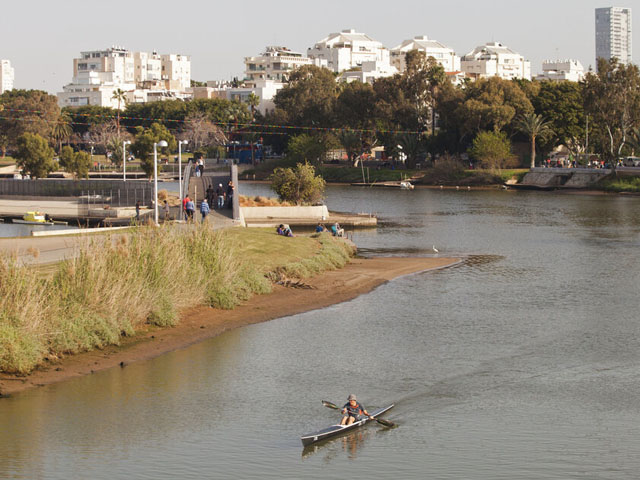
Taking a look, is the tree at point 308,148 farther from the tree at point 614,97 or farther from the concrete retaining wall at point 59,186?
the concrete retaining wall at point 59,186

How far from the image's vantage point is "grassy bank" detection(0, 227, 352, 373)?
90.1 ft

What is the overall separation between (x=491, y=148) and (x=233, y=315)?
321ft

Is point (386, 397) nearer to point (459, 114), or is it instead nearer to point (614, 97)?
point (614, 97)

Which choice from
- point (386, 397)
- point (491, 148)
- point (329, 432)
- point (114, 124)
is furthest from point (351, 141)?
point (329, 432)

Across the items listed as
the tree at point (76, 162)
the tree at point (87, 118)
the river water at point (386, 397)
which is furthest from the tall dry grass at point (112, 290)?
the tree at point (87, 118)

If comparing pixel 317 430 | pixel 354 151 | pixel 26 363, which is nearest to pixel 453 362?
pixel 317 430

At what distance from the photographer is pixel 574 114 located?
134m

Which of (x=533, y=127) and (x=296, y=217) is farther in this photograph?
(x=533, y=127)

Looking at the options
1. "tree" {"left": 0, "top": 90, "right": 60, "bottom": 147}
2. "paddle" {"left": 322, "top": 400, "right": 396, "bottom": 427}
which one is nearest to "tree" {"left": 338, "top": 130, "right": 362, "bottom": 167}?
"tree" {"left": 0, "top": 90, "right": 60, "bottom": 147}

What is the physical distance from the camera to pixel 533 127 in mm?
129000

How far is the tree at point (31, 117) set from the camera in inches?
6289

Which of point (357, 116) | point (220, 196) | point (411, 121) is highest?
point (357, 116)

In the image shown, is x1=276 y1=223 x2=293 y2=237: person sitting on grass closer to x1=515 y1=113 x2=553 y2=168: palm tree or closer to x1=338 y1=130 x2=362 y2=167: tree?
x1=515 y1=113 x2=553 y2=168: palm tree

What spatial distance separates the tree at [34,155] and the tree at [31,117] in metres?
48.9
